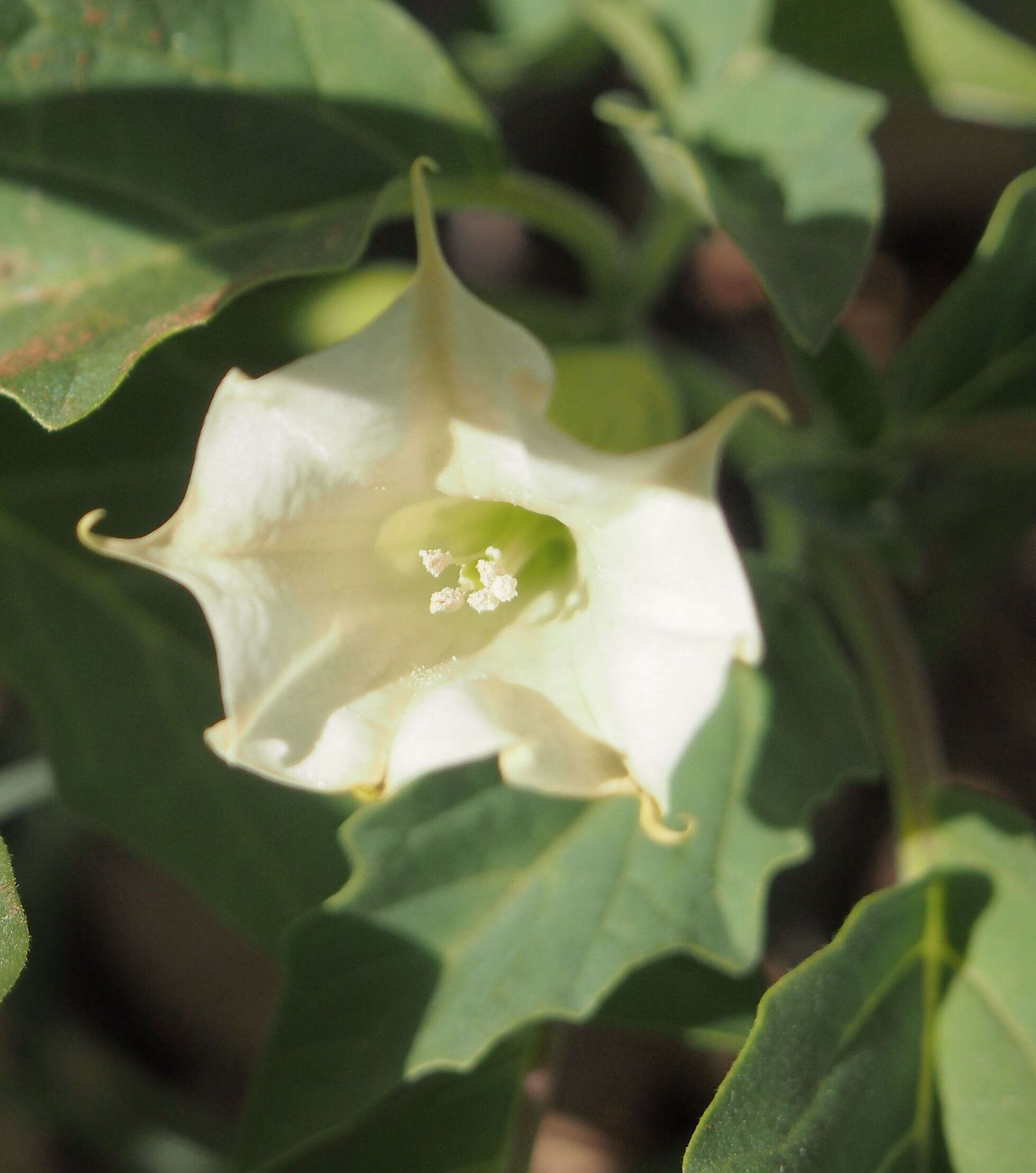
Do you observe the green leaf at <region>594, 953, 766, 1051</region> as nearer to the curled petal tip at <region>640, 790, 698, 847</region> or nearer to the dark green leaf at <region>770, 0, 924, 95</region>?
the curled petal tip at <region>640, 790, 698, 847</region>

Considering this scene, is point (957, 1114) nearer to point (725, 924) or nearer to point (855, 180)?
point (725, 924)

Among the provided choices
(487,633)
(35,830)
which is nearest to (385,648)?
(487,633)

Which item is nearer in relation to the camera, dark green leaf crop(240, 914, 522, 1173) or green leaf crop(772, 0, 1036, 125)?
dark green leaf crop(240, 914, 522, 1173)

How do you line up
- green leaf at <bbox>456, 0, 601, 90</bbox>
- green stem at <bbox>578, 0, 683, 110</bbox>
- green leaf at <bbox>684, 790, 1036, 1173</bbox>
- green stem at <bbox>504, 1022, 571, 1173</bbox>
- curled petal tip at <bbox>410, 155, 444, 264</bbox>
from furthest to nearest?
1. green leaf at <bbox>456, 0, 601, 90</bbox>
2. green stem at <bbox>578, 0, 683, 110</bbox>
3. green stem at <bbox>504, 1022, 571, 1173</bbox>
4. green leaf at <bbox>684, 790, 1036, 1173</bbox>
5. curled petal tip at <bbox>410, 155, 444, 264</bbox>

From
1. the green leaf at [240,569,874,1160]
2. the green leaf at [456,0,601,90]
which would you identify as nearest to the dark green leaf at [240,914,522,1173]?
the green leaf at [240,569,874,1160]

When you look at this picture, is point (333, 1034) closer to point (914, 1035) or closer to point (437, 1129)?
point (437, 1129)

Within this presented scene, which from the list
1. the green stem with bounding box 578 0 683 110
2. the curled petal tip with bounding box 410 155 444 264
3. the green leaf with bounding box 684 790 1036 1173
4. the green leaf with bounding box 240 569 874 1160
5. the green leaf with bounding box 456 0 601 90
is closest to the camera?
the curled petal tip with bounding box 410 155 444 264

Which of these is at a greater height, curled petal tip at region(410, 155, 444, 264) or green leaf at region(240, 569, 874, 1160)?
curled petal tip at region(410, 155, 444, 264)
